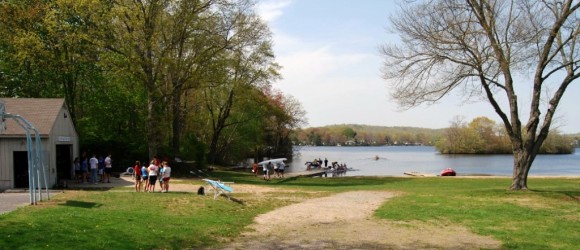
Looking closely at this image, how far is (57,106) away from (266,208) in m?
13.2

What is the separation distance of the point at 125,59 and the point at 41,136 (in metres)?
10.1

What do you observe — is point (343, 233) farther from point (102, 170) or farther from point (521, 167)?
point (102, 170)

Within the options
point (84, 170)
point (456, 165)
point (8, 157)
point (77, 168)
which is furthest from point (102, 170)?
point (456, 165)

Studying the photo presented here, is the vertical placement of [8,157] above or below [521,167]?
above

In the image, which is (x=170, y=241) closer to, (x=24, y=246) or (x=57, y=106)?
(x=24, y=246)

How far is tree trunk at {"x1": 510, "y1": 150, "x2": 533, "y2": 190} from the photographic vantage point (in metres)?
23.6

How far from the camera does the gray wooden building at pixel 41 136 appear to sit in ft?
72.7

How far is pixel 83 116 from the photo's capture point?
40594mm

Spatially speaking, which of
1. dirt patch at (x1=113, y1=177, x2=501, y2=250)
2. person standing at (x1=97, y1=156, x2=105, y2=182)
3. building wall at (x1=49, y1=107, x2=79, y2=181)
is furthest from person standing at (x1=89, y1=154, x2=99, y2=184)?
dirt patch at (x1=113, y1=177, x2=501, y2=250)

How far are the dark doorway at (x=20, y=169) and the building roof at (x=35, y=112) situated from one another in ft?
3.54

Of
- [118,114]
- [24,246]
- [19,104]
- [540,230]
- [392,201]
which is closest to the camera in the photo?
[24,246]

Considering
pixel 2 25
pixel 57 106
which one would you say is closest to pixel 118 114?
pixel 2 25

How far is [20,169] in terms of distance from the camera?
22.7 meters

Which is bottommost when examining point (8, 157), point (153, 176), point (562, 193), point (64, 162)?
point (562, 193)
